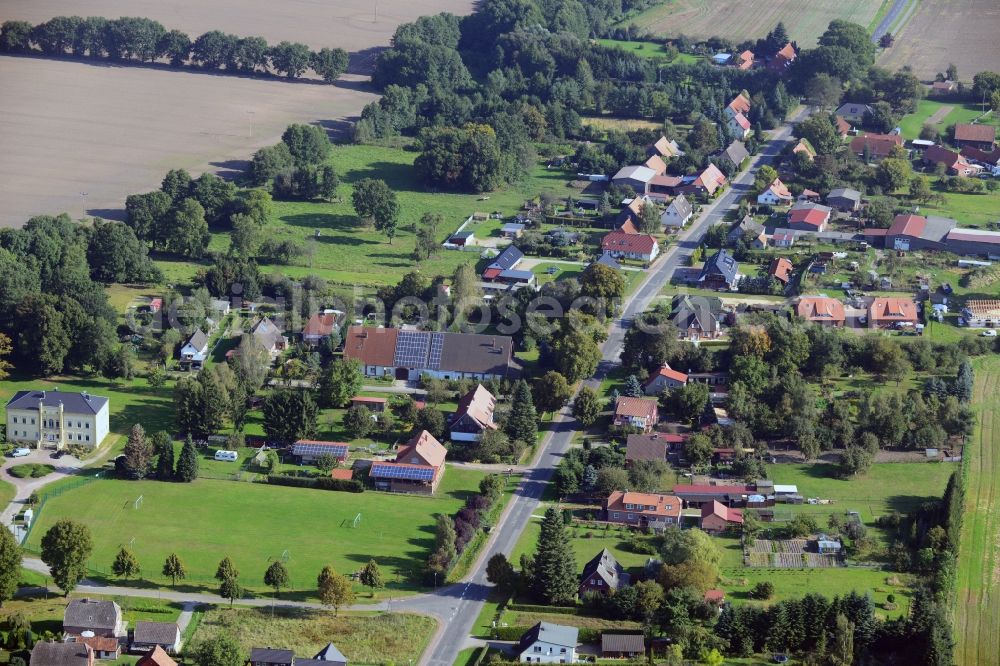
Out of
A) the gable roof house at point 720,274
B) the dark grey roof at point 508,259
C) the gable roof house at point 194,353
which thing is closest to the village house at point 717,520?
the gable roof house at point 720,274

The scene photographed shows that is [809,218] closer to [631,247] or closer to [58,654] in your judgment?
[631,247]

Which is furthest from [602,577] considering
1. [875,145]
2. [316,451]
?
[875,145]

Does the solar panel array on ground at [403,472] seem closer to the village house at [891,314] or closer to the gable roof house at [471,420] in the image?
the gable roof house at [471,420]

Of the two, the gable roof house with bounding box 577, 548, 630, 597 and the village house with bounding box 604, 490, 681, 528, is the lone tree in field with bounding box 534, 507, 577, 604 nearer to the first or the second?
the gable roof house with bounding box 577, 548, 630, 597

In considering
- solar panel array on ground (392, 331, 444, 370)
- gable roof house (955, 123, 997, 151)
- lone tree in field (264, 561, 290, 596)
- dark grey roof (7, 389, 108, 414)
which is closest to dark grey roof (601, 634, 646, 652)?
lone tree in field (264, 561, 290, 596)

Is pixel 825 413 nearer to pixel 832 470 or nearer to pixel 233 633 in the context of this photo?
pixel 832 470
